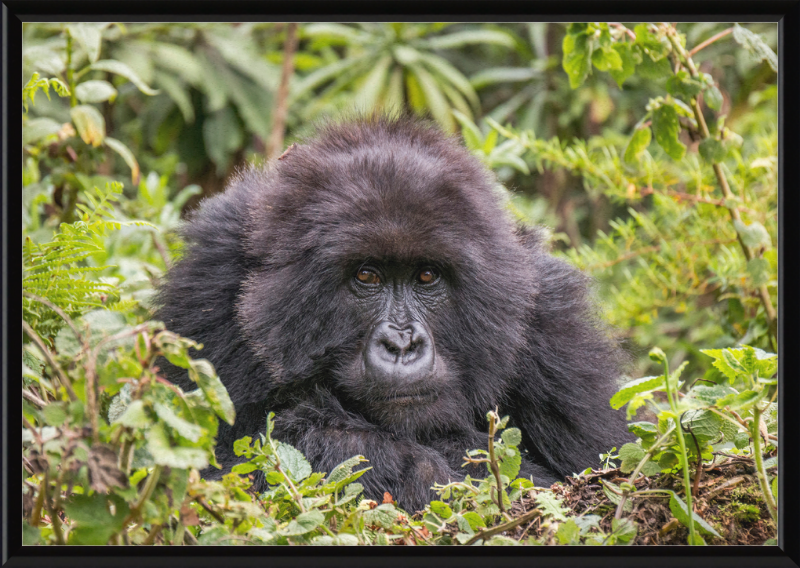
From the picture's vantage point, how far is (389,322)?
344cm

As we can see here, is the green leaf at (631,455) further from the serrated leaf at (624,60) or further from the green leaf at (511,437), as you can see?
the serrated leaf at (624,60)

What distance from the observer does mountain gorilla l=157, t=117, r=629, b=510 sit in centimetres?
339

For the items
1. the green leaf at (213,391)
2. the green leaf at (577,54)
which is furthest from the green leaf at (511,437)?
the green leaf at (577,54)

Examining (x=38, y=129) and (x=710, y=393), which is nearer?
(x=710, y=393)

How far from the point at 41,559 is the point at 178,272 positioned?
202cm

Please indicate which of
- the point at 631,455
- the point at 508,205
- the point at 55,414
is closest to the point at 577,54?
the point at 508,205

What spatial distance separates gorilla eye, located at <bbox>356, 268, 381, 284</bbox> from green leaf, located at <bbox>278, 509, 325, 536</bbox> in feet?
4.97

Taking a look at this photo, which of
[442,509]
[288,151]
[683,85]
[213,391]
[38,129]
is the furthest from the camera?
[38,129]

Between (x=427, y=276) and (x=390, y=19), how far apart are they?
1343 millimetres

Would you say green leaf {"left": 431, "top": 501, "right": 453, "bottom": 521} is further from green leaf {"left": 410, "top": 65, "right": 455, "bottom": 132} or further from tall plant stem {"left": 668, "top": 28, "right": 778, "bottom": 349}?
green leaf {"left": 410, "top": 65, "right": 455, "bottom": 132}

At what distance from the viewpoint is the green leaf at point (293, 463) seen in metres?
2.46

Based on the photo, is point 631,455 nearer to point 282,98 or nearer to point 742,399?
point 742,399

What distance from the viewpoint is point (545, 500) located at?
2299 millimetres

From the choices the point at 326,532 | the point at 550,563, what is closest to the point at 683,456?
the point at 550,563
